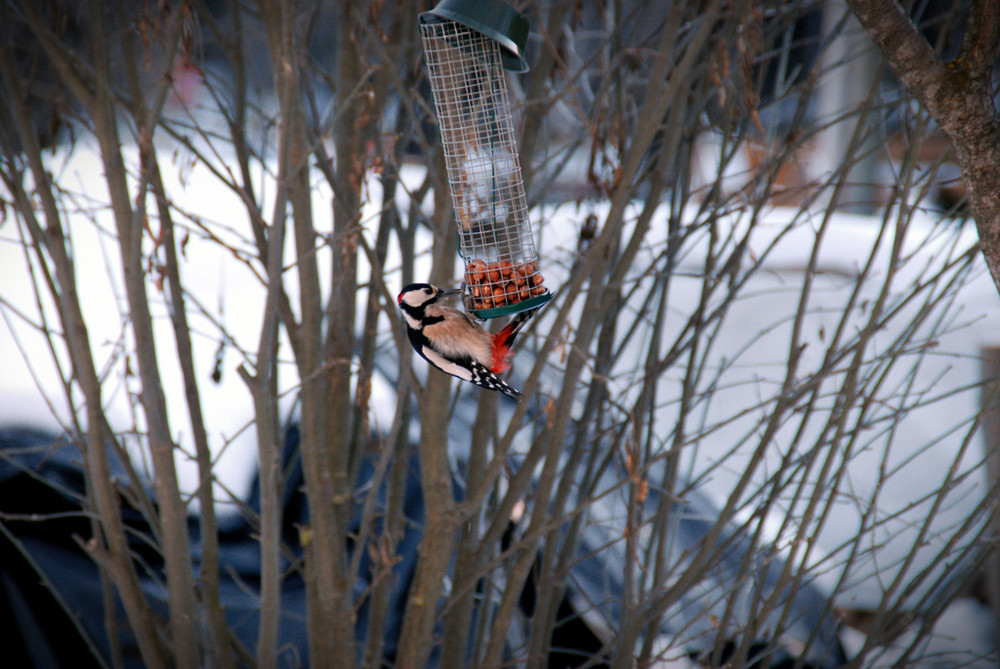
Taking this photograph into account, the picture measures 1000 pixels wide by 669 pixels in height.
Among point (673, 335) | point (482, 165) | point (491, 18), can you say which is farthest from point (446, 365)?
point (673, 335)

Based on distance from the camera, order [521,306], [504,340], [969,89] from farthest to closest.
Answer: [504,340] → [521,306] → [969,89]

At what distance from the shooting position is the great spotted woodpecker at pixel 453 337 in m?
1.74

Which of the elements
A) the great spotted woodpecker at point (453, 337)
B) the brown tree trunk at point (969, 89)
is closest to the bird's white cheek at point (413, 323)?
the great spotted woodpecker at point (453, 337)

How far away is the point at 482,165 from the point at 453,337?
41 cm

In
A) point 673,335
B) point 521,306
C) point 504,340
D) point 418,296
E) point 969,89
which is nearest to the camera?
point 969,89

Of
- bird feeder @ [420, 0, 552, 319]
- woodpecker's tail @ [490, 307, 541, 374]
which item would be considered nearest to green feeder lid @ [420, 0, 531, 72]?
bird feeder @ [420, 0, 552, 319]

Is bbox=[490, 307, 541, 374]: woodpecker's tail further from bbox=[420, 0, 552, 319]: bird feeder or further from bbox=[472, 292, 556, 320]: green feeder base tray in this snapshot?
bbox=[472, 292, 556, 320]: green feeder base tray

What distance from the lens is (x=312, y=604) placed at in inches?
85.1

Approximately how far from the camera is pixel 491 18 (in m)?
1.46

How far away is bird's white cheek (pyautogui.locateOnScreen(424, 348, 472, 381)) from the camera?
173 cm

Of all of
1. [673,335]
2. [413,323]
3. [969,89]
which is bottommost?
[413,323]

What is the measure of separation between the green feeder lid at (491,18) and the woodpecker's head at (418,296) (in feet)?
1.58

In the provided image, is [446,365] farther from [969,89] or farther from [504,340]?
[969,89]

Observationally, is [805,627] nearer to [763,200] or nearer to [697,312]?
[697,312]
